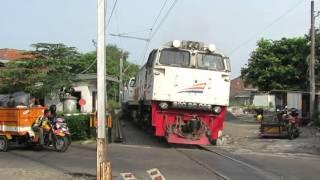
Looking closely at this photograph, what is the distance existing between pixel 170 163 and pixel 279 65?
1451 inches

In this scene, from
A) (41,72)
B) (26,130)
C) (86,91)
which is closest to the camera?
(26,130)

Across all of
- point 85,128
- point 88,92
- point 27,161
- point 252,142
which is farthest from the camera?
point 88,92

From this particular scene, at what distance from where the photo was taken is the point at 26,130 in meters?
19.6

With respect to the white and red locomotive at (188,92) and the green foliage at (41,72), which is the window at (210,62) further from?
the green foliage at (41,72)

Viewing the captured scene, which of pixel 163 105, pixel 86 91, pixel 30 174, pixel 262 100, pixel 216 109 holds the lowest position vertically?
pixel 30 174

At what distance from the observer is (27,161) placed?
643 inches

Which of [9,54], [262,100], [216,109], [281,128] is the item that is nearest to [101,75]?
[216,109]

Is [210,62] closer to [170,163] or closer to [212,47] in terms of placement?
[212,47]

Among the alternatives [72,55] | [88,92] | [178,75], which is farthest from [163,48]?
[88,92]

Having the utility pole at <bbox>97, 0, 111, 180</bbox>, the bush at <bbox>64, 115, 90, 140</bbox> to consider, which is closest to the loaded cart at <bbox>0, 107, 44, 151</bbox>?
the bush at <bbox>64, 115, 90, 140</bbox>

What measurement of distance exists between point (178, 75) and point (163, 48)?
3.81 feet

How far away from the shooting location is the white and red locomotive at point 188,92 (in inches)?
821

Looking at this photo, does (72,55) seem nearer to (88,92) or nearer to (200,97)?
(88,92)

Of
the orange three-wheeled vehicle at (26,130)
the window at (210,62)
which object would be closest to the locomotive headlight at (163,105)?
the window at (210,62)
